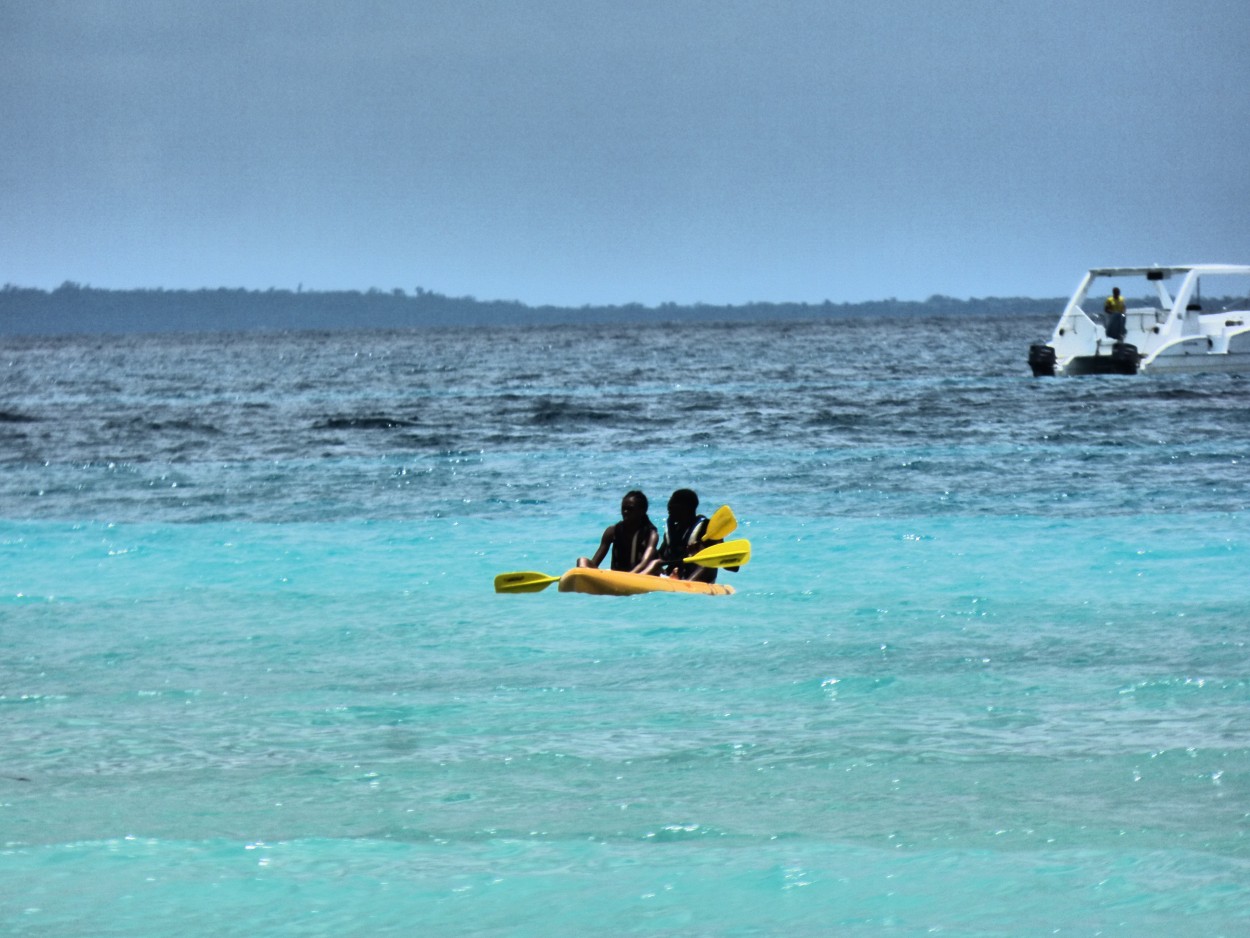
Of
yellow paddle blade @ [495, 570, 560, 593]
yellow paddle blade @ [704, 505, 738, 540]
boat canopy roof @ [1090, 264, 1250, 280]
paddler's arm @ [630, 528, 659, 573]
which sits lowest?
yellow paddle blade @ [495, 570, 560, 593]

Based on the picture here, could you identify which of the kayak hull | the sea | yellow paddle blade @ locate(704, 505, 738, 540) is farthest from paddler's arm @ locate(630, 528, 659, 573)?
yellow paddle blade @ locate(704, 505, 738, 540)

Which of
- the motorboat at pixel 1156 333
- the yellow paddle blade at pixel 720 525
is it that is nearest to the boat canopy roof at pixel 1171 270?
the motorboat at pixel 1156 333

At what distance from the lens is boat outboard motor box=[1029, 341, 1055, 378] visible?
39625 millimetres

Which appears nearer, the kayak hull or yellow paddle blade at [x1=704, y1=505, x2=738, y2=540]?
the kayak hull

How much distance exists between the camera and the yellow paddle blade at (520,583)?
12047 mm

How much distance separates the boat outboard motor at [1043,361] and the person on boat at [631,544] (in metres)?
29.8

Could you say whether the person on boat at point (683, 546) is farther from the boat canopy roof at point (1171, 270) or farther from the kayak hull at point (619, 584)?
the boat canopy roof at point (1171, 270)

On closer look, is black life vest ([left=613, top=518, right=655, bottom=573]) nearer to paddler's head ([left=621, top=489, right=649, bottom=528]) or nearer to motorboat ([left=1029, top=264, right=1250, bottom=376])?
paddler's head ([left=621, top=489, right=649, bottom=528])

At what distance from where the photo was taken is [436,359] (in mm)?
86312

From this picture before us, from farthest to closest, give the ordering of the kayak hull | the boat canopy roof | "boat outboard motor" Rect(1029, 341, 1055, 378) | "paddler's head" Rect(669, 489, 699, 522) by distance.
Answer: "boat outboard motor" Rect(1029, 341, 1055, 378), the boat canopy roof, "paddler's head" Rect(669, 489, 699, 522), the kayak hull

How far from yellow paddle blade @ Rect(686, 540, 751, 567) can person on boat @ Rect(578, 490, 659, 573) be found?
13.1 inches

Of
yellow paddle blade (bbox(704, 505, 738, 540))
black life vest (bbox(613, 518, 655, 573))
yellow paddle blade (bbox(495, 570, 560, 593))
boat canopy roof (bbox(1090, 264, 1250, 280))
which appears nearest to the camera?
black life vest (bbox(613, 518, 655, 573))

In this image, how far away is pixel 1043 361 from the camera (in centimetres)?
3981

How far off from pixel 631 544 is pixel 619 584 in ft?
1.56
